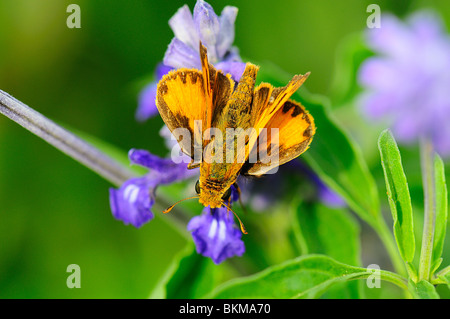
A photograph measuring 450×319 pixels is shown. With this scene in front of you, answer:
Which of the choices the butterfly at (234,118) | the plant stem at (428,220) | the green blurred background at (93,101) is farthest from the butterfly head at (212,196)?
the green blurred background at (93,101)

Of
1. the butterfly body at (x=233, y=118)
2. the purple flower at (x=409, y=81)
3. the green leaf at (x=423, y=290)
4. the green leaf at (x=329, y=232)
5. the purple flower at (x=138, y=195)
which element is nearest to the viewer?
the green leaf at (x=423, y=290)

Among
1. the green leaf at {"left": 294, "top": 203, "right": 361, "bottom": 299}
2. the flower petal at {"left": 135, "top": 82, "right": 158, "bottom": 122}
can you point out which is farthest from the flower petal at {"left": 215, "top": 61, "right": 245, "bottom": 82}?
the green leaf at {"left": 294, "top": 203, "right": 361, "bottom": 299}

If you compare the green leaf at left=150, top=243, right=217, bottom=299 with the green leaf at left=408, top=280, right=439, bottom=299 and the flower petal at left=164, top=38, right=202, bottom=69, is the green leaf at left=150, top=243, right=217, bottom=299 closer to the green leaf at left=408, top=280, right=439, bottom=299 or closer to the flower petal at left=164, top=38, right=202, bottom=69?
the flower petal at left=164, top=38, right=202, bottom=69

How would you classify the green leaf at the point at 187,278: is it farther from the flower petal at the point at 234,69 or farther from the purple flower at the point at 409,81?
the purple flower at the point at 409,81

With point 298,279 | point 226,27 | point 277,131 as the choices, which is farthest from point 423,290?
point 226,27

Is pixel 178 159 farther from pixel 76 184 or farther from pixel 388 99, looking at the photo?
pixel 388 99
